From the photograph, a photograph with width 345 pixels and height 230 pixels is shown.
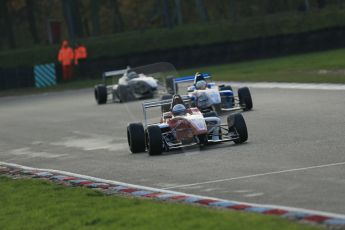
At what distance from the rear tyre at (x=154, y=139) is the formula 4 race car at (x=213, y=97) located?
4.84 m

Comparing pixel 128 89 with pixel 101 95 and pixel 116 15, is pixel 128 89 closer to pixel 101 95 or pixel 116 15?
pixel 101 95

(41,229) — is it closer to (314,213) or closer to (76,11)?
(314,213)

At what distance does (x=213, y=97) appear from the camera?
20.8 metres

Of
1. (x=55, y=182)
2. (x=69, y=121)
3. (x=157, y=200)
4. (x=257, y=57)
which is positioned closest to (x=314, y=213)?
(x=157, y=200)

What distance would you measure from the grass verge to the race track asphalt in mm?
805

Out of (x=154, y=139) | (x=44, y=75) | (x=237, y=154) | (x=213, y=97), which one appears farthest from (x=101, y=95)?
(x=237, y=154)

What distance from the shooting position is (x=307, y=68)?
34125 mm

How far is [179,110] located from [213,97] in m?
5.28

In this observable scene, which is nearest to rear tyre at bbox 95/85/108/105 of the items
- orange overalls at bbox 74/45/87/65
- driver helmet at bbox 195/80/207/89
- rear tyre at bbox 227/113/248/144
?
driver helmet at bbox 195/80/207/89

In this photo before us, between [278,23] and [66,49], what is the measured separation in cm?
1024

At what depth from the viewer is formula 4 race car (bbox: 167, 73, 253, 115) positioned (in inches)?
813

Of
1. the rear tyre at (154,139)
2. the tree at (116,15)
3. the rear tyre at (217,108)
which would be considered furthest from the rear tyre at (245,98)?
the tree at (116,15)

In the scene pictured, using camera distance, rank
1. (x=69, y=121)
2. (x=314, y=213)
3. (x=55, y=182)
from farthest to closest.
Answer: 1. (x=69, y=121)
2. (x=55, y=182)
3. (x=314, y=213)

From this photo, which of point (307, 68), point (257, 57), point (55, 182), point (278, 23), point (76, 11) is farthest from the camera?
point (76, 11)
